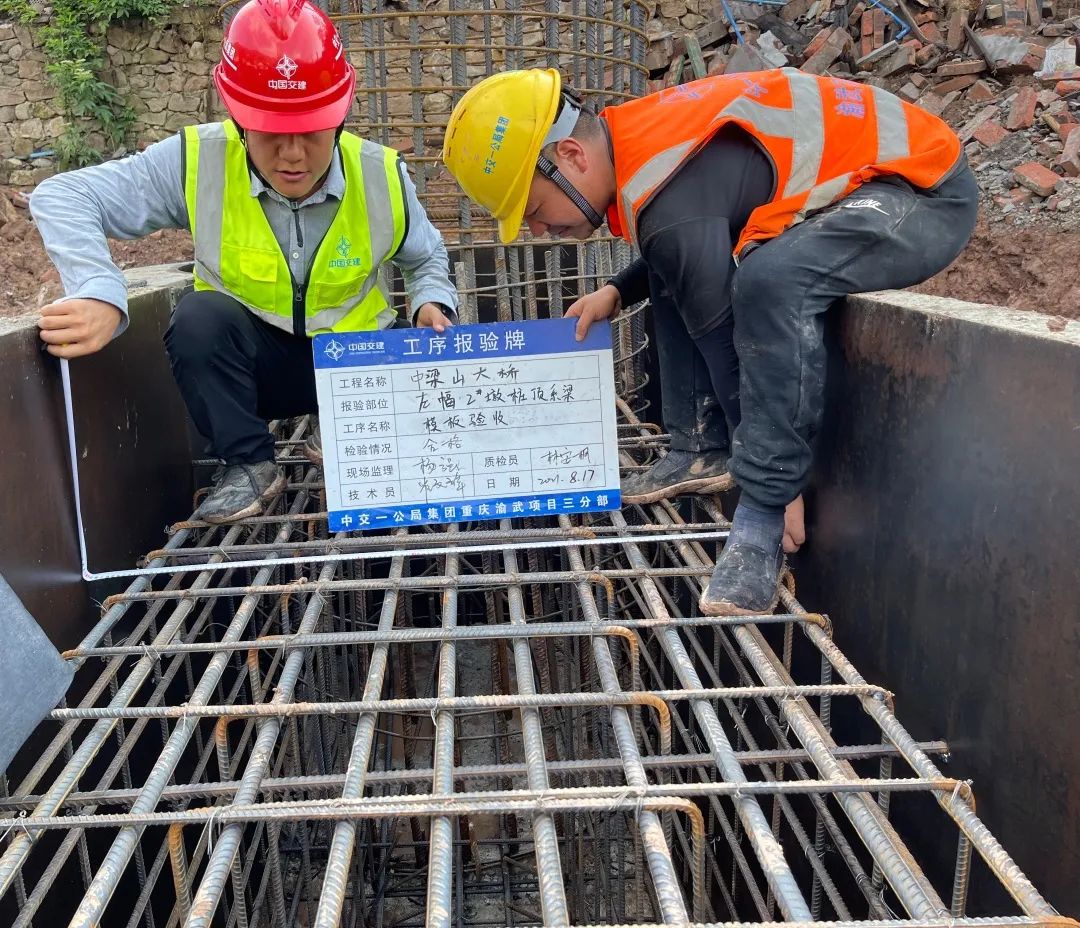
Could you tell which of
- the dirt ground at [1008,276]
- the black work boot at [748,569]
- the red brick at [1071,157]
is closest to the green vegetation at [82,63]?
the dirt ground at [1008,276]

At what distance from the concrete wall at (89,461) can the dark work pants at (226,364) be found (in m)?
0.19

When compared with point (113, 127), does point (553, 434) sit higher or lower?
lower

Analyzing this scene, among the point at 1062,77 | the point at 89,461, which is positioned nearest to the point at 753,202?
the point at 89,461

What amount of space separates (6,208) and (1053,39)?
7658 millimetres

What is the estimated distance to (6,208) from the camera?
6922mm

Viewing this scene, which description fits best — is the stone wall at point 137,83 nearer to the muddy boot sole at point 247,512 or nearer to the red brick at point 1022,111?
the red brick at point 1022,111

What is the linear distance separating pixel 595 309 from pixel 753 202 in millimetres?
470

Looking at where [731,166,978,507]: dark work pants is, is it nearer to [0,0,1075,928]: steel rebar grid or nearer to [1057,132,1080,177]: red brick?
[0,0,1075,928]: steel rebar grid

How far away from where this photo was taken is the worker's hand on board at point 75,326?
205cm

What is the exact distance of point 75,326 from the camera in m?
2.08

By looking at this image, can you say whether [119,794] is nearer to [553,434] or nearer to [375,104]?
[553,434]

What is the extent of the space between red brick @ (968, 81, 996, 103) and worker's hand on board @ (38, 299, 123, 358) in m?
5.98

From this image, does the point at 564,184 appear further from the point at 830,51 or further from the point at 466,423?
the point at 830,51

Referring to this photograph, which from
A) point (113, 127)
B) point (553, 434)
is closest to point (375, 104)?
point (553, 434)
